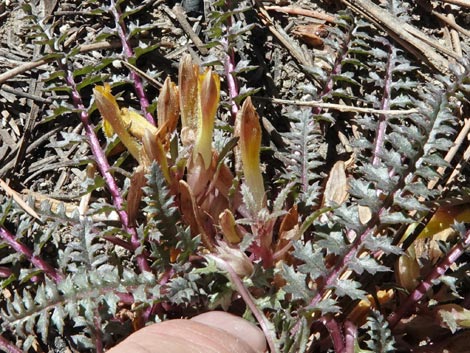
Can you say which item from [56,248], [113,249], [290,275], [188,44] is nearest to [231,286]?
[290,275]

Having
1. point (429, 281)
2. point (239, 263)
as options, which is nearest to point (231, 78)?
point (239, 263)

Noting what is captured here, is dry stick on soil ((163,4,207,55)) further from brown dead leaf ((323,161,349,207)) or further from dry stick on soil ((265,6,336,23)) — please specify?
brown dead leaf ((323,161,349,207))

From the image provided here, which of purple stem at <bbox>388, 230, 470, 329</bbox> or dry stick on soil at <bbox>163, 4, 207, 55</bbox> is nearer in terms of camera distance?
purple stem at <bbox>388, 230, 470, 329</bbox>

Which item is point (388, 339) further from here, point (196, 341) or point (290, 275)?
point (196, 341)

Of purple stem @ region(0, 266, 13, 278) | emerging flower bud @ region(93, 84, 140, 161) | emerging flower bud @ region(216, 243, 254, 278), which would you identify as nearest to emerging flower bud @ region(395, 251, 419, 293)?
emerging flower bud @ region(216, 243, 254, 278)

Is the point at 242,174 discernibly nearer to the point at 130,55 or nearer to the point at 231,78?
the point at 231,78

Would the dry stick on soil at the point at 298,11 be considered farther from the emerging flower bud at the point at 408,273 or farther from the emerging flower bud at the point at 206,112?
the emerging flower bud at the point at 408,273

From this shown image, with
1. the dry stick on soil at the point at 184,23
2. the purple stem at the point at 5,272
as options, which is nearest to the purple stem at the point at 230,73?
the dry stick on soil at the point at 184,23
